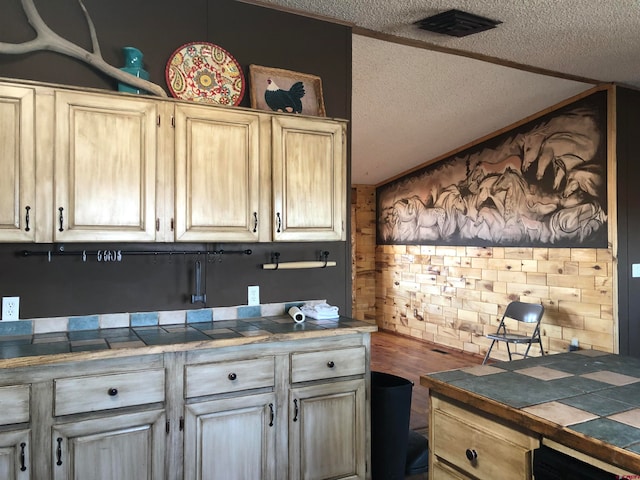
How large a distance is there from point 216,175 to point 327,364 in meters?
1.06

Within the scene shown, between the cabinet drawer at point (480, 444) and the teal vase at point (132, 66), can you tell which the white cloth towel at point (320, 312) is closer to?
the cabinet drawer at point (480, 444)

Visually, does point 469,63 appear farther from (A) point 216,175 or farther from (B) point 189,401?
(B) point 189,401

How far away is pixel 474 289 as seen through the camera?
5918mm

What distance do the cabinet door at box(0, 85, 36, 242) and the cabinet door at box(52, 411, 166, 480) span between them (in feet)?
2.70

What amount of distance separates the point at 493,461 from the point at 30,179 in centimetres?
203

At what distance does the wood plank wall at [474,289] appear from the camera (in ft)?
15.1

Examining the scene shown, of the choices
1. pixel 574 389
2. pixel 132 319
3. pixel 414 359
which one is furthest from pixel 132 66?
pixel 414 359

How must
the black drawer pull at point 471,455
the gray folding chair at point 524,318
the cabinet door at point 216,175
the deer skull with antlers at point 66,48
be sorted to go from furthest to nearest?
1. the gray folding chair at point 524,318
2. the cabinet door at point 216,175
3. the deer skull with antlers at point 66,48
4. the black drawer pull at point 471,455

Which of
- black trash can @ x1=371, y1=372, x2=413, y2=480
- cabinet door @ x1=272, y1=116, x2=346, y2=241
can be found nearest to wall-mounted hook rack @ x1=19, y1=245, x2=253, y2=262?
cabinet door @ x1=272, y1=116, x2=346, y2=241

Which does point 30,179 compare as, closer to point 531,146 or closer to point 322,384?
point 322,384

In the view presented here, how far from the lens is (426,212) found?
22.0 ft

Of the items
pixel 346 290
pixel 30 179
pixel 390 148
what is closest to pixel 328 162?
pixel 346 290

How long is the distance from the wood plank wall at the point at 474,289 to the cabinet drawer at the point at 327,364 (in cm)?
291

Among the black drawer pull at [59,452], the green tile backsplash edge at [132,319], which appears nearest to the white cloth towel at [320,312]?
the green tile backsplash edge at [132,319]
